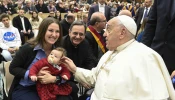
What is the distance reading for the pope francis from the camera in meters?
2.28

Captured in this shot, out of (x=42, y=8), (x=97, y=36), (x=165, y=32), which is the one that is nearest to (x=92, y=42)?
(x=97, y=36)

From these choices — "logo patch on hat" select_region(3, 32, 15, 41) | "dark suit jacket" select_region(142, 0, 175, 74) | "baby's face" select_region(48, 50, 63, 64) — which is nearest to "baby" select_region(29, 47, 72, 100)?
"baby's face" select_region(48, 50, 63, 64)

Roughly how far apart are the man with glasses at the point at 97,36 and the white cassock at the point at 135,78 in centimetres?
219

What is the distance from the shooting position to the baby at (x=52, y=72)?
2.96m

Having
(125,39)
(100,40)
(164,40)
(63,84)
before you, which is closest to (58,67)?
(63,84)

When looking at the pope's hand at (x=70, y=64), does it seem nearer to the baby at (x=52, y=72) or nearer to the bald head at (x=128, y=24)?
the baby at (x=52, y=72)

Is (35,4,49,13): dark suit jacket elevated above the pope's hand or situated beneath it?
situated beneath

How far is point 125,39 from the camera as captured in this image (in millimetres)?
2428

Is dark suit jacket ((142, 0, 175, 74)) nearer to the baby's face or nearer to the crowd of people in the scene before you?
the crowd of people

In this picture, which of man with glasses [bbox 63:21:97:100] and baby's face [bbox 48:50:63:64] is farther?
man with glasses [bbox 63:21:97:100]

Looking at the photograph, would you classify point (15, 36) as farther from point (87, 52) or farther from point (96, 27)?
point (87, 52)

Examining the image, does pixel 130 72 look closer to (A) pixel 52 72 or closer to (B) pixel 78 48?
(A) pixel 52 72

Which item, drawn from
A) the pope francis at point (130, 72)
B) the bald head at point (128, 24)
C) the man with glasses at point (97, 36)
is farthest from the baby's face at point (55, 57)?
the man with glasses at point (97, 36)

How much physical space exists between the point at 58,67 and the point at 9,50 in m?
3.22
